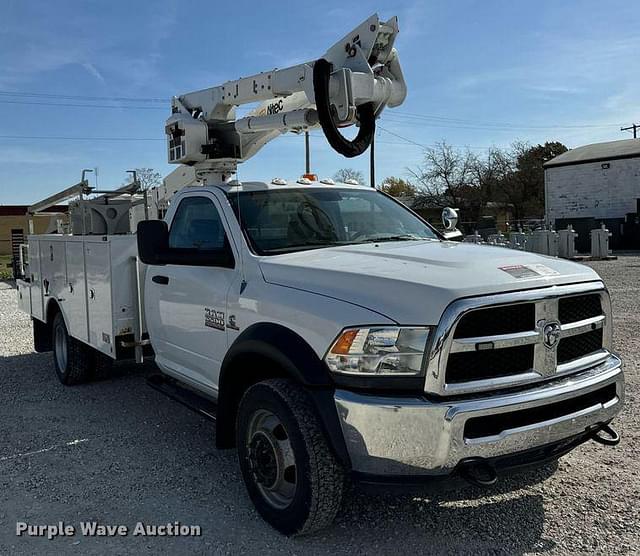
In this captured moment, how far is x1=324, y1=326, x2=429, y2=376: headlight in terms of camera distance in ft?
9.66

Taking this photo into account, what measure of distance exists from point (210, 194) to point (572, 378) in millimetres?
2731

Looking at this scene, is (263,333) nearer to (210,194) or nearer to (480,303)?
(480,303)

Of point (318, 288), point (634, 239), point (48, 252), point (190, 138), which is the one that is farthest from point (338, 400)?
point (634, 239)

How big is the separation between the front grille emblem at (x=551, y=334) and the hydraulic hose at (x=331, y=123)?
269cm

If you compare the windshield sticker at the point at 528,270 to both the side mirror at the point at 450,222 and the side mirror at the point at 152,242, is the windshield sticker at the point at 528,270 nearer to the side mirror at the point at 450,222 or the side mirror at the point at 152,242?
the side mirror at the point at 450,222

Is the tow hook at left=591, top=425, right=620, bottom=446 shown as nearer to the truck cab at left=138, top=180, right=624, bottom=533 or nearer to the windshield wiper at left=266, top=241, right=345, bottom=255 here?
the truck cab at left=138, top=180, right=624, bottom=533

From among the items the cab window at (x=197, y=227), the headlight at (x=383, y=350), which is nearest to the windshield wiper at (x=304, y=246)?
the cab window at (x=197, y=227)

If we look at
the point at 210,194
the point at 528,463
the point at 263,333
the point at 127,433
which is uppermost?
the point at 210,194

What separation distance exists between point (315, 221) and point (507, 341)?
1.85m

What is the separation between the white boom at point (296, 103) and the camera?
17.4 feet

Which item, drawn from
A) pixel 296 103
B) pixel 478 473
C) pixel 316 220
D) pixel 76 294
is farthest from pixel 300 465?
pixel 296 103

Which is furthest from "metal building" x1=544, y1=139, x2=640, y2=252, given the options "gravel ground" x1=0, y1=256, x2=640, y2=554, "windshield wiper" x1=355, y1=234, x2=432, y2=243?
"gravel ground" x1=0, y1=256, x2=640, y2=554

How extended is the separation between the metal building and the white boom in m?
28.7

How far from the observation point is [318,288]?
132 inches
